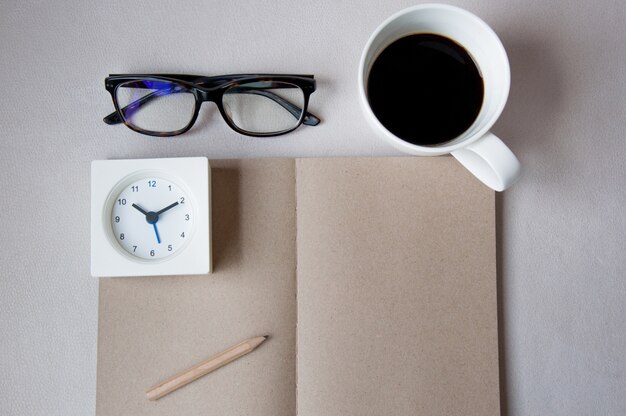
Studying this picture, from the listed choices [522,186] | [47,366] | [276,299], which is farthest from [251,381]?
[522,186]

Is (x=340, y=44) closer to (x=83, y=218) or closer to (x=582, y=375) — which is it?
(x=83, y=218)

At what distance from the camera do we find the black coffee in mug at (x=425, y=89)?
0.50m

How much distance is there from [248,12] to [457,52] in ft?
0.84

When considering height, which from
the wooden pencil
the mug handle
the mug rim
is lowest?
the wooden pencil

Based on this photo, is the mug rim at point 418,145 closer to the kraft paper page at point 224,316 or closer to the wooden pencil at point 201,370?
the kraft paper page at point 224,316

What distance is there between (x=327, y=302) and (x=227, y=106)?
26 centimetres

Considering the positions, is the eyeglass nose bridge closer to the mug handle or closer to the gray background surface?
the gray background surface

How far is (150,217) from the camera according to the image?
1.69ft

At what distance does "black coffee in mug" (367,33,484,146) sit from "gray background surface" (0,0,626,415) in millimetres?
88

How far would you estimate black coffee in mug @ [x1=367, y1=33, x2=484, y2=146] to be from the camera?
0.50 meters

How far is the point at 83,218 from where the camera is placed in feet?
1.89

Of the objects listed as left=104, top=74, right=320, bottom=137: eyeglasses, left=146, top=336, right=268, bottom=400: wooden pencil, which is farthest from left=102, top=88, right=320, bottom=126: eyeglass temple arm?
left=146, top=336, right=268, bottom=400: wooden pencil

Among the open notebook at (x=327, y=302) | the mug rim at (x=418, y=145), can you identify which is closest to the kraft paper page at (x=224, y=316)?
the open notebook at (x=327, y=302)

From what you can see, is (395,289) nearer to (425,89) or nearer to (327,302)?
(327,302)
